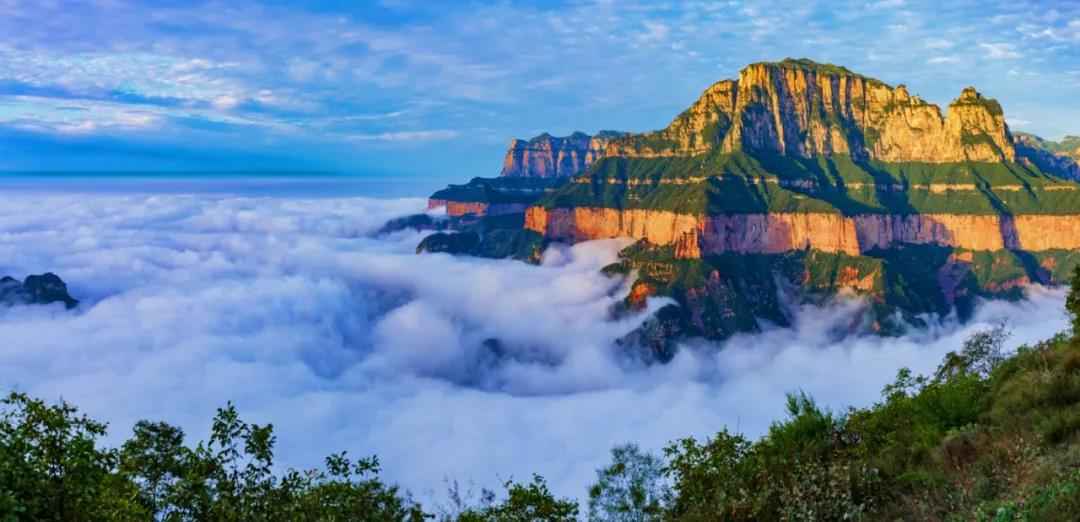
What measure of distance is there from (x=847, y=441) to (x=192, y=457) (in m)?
19.4

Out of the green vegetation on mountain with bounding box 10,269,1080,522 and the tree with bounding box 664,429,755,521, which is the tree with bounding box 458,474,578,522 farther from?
the tree with bounding box 664,429,755,521

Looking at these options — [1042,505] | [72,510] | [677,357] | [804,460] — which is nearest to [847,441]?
[804,460]

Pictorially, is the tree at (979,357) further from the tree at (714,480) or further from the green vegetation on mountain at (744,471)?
the tree at (714,480)

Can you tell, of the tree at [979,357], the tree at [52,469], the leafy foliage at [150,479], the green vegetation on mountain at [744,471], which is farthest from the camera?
the tree at [979,357]

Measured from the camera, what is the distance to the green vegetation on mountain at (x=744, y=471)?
13.8 metres

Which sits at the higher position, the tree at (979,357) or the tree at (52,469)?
the tree at (52,469)

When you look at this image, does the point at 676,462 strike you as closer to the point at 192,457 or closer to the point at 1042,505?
the point at 1042,505

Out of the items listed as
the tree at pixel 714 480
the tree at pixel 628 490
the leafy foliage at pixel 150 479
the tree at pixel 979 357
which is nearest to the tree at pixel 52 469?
the leafy foliage at pixel 150 479

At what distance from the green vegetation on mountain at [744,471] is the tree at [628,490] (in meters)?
0.09

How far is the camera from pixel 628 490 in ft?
87.2

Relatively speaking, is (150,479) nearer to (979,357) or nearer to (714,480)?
(714,480)

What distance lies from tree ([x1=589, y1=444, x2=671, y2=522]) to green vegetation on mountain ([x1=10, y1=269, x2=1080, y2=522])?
3.4 inches

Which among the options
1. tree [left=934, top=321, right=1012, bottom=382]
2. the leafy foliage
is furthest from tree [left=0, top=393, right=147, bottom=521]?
tree [left=934, top=321, right=1012, bottom=382]

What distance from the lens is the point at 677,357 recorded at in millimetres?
189500
